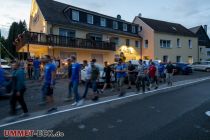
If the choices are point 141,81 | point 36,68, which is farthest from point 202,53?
point 141,81

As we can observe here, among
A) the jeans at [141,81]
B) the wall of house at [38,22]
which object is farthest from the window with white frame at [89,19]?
the jeans at [141,81]

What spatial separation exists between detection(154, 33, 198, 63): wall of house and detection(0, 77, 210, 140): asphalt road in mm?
31771

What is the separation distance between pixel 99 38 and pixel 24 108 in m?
25.2

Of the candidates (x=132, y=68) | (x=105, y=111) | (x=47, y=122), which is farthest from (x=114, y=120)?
(x=132, y=68)

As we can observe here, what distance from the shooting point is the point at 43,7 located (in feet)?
98.1

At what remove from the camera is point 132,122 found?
7184mm

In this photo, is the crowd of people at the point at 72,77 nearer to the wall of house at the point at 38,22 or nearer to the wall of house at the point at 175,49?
the wall of house at the point at 38,22

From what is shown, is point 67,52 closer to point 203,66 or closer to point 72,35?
point 72,35

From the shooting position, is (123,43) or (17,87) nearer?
(17,87)

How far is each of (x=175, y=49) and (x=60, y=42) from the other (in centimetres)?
2407

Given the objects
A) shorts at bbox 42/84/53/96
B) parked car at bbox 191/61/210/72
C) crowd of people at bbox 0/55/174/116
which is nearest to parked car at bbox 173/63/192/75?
parked car at bbox 191/61/210/72

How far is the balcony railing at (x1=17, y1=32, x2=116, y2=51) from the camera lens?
79.3ft

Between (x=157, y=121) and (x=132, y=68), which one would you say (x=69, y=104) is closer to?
(x=157, y=121)

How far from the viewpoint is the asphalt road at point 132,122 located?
5977 millimetres
